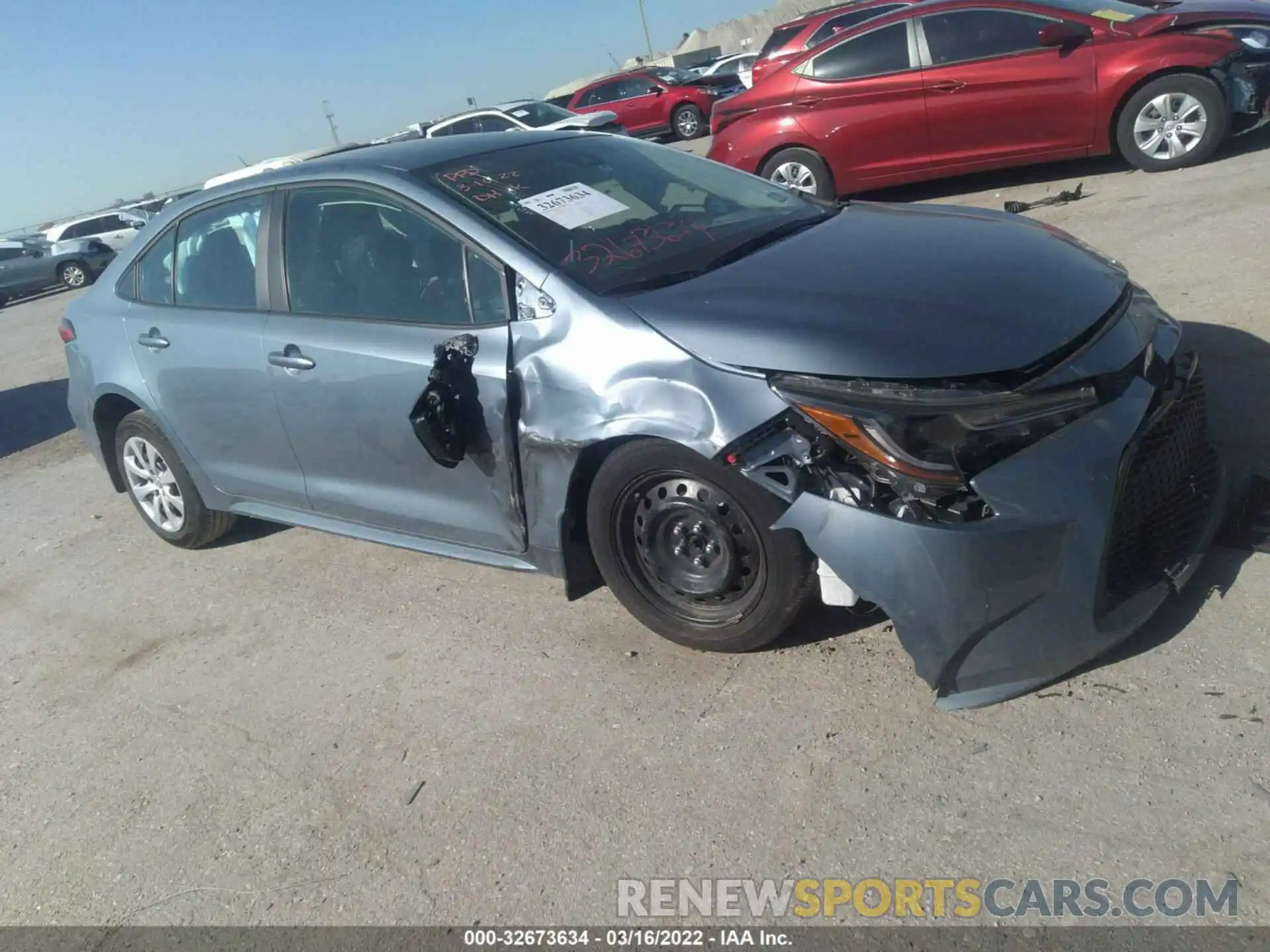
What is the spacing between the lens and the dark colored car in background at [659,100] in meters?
22.1

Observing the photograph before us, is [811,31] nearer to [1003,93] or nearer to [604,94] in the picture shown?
[1003,93]

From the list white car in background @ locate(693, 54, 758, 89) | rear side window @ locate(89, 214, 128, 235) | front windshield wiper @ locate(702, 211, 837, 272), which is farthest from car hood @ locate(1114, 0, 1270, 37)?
rear side window @ locate(89, 214, 128, 235)

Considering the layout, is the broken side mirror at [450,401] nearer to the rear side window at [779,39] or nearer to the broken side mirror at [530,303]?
the broken side mirror at [530,303]

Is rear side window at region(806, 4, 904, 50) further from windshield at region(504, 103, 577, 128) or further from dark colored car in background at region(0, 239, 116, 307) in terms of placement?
dark colored car in background at region(0, 239, 116, 307)

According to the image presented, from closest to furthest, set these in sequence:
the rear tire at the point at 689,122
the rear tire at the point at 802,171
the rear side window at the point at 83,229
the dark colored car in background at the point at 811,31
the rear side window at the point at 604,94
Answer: the rear tire at the point at 802,171 < the dark colored car in background at the point at 811,31 < the rear tire at the point at 689,122 < the rear side window at the point at 604,94 < the rear side window at the point at 83,229

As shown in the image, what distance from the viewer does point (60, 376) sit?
35.8 ft

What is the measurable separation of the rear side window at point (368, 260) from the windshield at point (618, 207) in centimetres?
20

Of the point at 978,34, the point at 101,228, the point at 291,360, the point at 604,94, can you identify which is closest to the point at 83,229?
the point at 101,228

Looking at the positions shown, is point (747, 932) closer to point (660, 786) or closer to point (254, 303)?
point (660, 786)

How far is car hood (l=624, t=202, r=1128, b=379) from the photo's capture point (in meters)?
2.80

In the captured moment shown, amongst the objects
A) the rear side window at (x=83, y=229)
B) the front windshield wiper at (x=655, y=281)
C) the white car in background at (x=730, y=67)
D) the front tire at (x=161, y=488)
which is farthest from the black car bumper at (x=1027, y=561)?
the rear side window at (x=83, y=229)

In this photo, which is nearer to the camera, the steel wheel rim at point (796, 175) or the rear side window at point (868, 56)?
the rear side window at point (868, 56)

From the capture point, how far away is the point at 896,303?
2.99m

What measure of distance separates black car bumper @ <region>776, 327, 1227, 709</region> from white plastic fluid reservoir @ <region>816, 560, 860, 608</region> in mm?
163
